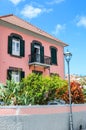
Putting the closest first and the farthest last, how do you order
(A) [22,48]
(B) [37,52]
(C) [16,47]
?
(C) [16,47], (A) [22,48], (B) [37,52]

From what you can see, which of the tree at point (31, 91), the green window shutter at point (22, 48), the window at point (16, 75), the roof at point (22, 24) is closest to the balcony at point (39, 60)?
the green window shutter at point (22, 48)

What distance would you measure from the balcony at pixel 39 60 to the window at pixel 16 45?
1285 mm

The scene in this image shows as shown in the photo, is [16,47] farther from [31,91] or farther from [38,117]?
[38,117]

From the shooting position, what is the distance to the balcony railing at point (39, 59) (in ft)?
89.9

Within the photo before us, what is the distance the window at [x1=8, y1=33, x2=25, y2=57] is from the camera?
25453 millimetres

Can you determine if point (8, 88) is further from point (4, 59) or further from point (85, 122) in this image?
point (4, 59)

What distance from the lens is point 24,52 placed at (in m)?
26.9

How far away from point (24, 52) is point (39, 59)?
2.32 m

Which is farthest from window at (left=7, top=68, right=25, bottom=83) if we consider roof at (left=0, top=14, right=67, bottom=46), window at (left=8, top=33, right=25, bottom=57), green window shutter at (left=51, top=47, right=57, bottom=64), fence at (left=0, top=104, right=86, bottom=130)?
fence at (left=0, top=104, right=86, bottom=130)

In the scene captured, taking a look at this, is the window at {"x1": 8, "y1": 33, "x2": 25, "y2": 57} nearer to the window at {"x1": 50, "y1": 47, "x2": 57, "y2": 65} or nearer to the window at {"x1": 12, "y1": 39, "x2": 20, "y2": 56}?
the window at {"x1": 12, "y1": 39, "x2": 20, "y2": 56}

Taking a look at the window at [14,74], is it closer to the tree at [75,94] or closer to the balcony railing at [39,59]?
the balcony railing at [39,59]

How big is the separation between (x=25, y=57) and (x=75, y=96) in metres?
10.2

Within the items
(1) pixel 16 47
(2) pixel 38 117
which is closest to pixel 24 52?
(1) pixel 16 47

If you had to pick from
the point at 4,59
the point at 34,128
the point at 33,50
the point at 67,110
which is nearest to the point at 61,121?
the point at 67,110
